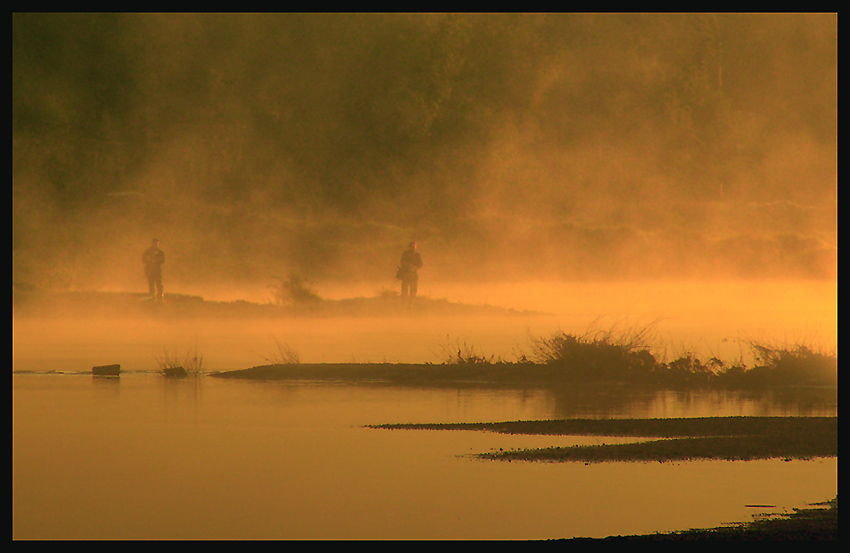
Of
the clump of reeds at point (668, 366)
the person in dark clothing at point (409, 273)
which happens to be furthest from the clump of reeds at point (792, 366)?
the person in dark clothing at point (409, 273)

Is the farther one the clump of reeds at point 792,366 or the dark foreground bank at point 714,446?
the clump of reeds at point 792,366

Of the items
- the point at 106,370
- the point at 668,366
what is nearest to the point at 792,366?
the point at 668,366

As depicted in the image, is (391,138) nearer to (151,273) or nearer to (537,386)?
(151,273)

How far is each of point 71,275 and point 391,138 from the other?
1900 cm

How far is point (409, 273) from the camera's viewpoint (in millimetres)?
41188

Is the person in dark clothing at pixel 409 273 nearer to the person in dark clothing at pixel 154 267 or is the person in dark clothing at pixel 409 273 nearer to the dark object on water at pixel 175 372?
the person in dark clothing at pixel 154 267

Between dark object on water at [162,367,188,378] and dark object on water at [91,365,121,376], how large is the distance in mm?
1192

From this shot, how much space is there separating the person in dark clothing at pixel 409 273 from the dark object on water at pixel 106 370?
41.4 feet

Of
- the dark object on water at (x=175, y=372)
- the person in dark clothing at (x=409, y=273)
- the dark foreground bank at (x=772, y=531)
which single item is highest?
the person in dark clothing at (x=409, y=273)

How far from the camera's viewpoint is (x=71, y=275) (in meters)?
56.3

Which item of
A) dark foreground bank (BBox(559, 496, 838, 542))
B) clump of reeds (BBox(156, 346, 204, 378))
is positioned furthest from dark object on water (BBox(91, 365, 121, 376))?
dark foreground bank (BBox(559, 496, 838, 542))

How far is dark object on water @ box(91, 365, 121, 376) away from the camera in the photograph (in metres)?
30.3

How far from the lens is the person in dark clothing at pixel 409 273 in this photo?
134ft

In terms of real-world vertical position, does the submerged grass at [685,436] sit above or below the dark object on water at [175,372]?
below
